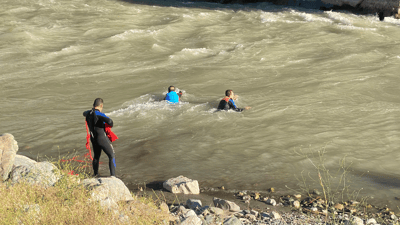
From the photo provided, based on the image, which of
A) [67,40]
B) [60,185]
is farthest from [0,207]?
[67,40]

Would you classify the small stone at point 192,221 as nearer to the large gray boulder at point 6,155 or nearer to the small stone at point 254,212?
the small stone at point 254,212

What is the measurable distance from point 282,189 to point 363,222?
177cm

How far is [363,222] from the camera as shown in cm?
560

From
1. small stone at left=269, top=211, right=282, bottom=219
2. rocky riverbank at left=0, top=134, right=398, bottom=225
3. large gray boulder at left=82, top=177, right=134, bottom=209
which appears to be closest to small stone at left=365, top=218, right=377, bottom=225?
rocky riverbank at left=0, top=134, right=398, bottom=225

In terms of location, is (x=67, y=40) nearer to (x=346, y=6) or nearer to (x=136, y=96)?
(x=136, y=96)

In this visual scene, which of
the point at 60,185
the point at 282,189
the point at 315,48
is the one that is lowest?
the point at 282,189

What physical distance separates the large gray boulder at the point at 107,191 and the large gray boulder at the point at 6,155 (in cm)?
128

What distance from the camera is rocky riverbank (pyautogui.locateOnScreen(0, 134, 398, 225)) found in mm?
5500

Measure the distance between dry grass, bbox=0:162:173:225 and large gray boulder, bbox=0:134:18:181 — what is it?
0.41 metres

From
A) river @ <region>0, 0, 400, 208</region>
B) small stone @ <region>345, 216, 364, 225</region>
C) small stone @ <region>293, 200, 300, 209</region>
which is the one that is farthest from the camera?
river @ <region>0, 0, 400, 208</region>

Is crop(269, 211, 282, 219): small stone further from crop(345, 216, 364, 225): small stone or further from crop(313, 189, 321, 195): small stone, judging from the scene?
crop(313, 189, 321, 195): small stone

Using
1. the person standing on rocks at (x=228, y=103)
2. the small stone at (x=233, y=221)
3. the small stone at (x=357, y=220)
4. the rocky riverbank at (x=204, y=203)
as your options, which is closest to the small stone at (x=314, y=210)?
the rocky riverbank at (x=204, y=203)

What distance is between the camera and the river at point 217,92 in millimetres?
8414

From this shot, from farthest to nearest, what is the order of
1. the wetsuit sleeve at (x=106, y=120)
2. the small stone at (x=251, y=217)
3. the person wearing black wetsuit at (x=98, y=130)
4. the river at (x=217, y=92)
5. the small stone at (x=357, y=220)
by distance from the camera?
1. the river at (x=217, y=92)
2. the person wearing black wetsuit at (x=98, y=130)
3. the wetsuit sleeve at (x=106, y=120)
4. the small stone at (x=251, y=217)
5. the small stone at (x=357, y=220)
